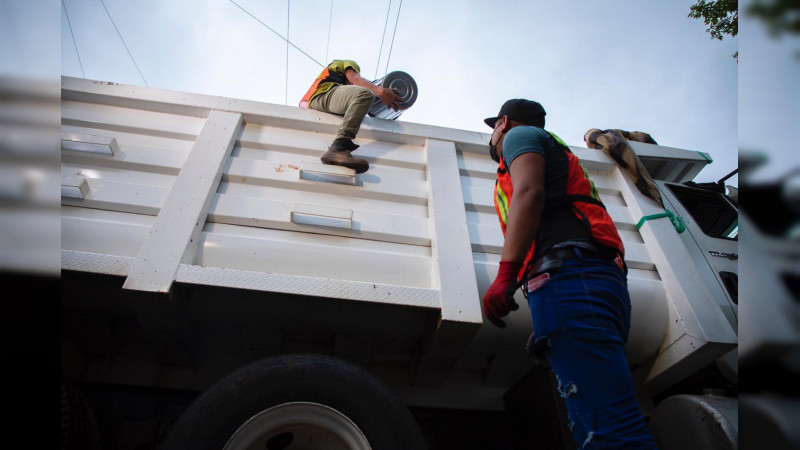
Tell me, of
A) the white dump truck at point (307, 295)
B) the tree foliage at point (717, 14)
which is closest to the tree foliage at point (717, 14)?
the tree foliage at point (717, 14)

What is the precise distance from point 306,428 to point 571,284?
1117 millimetres

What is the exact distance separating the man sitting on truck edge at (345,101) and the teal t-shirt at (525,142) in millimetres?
1076

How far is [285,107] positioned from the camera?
286 cm

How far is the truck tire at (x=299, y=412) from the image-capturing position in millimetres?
1417

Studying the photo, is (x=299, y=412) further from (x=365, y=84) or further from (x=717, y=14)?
(x=717, y=14)

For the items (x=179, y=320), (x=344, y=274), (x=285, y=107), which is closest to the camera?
(x=179, y=320)

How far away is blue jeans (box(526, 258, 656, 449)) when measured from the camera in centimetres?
115

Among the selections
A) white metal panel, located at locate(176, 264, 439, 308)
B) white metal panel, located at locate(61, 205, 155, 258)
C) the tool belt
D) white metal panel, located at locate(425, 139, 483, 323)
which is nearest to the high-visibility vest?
white metal panel, located at locate(425, 139, 483, 323)

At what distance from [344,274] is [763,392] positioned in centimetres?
186

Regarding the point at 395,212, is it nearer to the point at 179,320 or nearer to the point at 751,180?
the point at 179,320

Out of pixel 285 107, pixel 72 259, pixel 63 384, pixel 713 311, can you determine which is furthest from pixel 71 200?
pixel 713 311

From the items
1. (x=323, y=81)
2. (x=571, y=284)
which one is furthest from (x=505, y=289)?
(x=323, y=81)

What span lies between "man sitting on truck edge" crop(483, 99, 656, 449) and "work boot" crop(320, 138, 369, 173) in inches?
40.2

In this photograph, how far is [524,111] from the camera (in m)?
1.97
